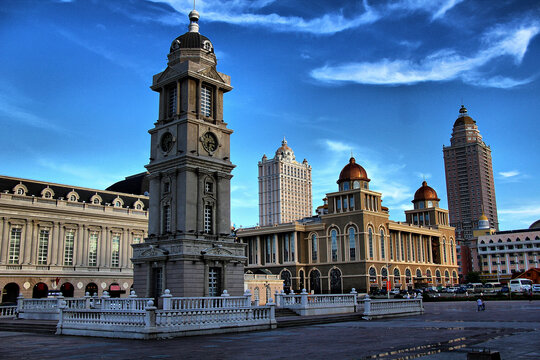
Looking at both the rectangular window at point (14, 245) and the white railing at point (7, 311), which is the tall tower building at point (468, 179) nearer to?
the rectangular window at point (14, 245)

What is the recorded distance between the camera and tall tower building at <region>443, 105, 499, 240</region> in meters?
184

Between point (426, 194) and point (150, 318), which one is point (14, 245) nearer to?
point (150, 318)

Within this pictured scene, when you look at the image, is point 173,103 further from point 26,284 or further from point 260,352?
point 26,284

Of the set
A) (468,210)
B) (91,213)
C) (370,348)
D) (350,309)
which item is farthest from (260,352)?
(468,210)

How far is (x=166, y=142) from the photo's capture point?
4200cm

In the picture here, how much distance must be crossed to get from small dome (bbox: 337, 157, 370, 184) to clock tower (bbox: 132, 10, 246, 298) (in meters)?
56.0

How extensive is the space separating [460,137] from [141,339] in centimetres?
18655

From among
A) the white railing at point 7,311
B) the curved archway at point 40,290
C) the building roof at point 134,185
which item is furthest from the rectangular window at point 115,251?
the white railing at point 7,311

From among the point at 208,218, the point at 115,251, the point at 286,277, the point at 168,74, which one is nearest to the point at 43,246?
the point at 115,251

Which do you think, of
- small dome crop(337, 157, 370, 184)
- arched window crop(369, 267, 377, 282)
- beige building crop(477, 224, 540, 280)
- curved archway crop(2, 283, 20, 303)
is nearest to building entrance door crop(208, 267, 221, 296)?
curved archway crop(2, 283, 20, 303)

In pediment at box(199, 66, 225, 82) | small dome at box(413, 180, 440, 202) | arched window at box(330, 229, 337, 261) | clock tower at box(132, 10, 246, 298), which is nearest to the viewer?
clock tower at box(132, 10, 246, 298)

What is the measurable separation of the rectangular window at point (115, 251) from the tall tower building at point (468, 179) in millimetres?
136815

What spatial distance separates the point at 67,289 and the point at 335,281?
47.5 meters

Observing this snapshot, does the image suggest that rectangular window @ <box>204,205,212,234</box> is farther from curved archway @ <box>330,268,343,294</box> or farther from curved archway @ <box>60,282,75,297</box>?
curved archway @ <box>330,268,343,294</box>
